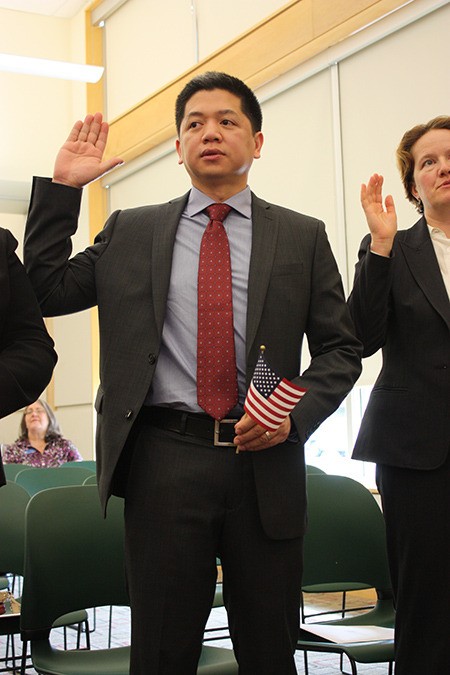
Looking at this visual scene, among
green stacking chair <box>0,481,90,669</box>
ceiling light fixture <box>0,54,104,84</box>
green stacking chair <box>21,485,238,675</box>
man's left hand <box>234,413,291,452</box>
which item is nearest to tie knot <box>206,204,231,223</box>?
man's left hand <box>234,413,291,452</box>

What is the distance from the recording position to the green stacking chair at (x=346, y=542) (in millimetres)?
3121

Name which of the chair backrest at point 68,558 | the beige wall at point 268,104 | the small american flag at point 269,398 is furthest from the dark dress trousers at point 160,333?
the beige wall at point 268,104

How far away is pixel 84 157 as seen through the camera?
6.91 ft

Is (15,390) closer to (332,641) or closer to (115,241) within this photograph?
(115,241)

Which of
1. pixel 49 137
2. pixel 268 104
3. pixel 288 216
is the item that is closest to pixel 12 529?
pixel 288 216

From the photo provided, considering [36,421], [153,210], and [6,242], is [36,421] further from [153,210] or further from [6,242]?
[6,242]

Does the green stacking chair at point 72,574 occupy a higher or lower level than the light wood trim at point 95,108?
lower

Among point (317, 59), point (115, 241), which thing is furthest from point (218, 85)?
point (317, 59)

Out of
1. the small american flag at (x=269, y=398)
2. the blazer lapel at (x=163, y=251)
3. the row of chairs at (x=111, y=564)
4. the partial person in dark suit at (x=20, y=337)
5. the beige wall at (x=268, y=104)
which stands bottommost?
the row of chairs at (x=111, y=564)

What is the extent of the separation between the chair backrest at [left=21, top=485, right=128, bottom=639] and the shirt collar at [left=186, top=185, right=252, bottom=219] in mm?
1206

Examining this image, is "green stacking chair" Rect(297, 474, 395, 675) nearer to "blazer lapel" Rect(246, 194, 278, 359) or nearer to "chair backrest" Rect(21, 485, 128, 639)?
"chair backrest" Rect(21, 485, 128, 639)

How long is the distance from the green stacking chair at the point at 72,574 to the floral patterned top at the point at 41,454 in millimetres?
4344

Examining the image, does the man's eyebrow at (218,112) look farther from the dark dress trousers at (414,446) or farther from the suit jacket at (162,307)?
the dark dress trousers at (414,446)

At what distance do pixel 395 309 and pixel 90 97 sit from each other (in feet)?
28.3
